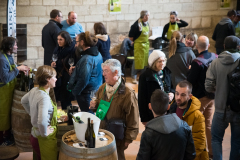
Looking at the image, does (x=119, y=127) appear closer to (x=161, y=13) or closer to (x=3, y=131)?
(x=3, y=131)

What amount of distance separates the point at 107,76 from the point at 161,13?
6.24 metres

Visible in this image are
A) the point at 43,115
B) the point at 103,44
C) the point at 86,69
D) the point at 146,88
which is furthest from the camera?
the point at 103,44

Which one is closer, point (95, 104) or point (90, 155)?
point (90, 155)

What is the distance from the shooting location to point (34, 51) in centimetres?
773

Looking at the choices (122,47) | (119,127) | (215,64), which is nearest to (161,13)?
(122,47)

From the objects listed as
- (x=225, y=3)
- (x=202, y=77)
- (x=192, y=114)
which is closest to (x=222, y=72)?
(x=202, y=77)

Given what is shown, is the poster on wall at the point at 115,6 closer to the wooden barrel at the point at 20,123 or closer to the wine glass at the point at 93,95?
the wooden barrel at the point at 20,123

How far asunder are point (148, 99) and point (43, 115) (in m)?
1.22

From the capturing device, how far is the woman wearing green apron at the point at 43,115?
2.87 m

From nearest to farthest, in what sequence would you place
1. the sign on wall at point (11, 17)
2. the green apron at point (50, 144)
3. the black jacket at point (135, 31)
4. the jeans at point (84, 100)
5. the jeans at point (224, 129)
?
the green apron at point (50, 144) → the jeans at point (224, 129) → the jeans at point (84, 100) → the sign on wall at point (11, 17) → the black jacket at point (135, 31)

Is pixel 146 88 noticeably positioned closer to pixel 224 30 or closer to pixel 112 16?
pixel 224 30

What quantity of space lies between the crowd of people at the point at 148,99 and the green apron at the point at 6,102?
0.04ft

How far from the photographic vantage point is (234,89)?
3232 mm

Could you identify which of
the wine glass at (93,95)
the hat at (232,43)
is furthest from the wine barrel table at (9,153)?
the hat at (232,43)
